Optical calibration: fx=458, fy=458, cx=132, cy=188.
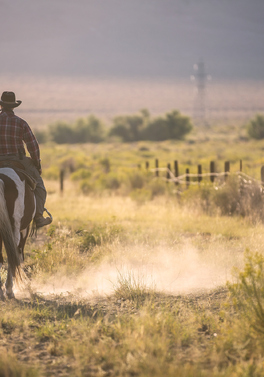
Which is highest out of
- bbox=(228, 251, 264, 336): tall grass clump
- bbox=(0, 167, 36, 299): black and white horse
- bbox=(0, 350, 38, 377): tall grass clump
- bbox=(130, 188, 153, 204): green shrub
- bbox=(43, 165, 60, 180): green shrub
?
bbox=(0, 167, 36, 299): black and white horse

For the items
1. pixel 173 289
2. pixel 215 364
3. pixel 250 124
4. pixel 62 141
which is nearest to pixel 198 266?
pixel 173 289

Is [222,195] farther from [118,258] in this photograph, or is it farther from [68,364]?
[68,364]

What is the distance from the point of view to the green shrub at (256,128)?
233 ft

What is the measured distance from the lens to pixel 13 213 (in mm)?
6066

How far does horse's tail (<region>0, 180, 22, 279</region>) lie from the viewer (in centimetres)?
582

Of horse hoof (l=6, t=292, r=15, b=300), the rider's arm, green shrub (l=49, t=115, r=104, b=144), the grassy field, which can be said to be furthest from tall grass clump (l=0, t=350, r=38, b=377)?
green shrub (l=49, t=115, r=104, b=144)

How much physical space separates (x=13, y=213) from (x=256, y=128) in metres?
69.1

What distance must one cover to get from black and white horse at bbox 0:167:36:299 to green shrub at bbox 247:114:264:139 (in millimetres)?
67947

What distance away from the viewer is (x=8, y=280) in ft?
20.4

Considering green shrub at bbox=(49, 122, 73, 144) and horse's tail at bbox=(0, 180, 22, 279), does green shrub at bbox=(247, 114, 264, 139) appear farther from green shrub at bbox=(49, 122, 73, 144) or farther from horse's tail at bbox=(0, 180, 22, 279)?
horse's tail at bbox=(0, 180, 22, 279)

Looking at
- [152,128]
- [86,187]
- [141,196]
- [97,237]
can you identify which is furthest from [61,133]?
[97,237]

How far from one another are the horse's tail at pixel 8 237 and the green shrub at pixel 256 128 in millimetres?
68449

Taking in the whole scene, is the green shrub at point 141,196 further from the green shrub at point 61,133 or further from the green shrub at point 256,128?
the green shrub at point 61,133

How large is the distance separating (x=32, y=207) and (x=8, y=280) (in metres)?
1.07
